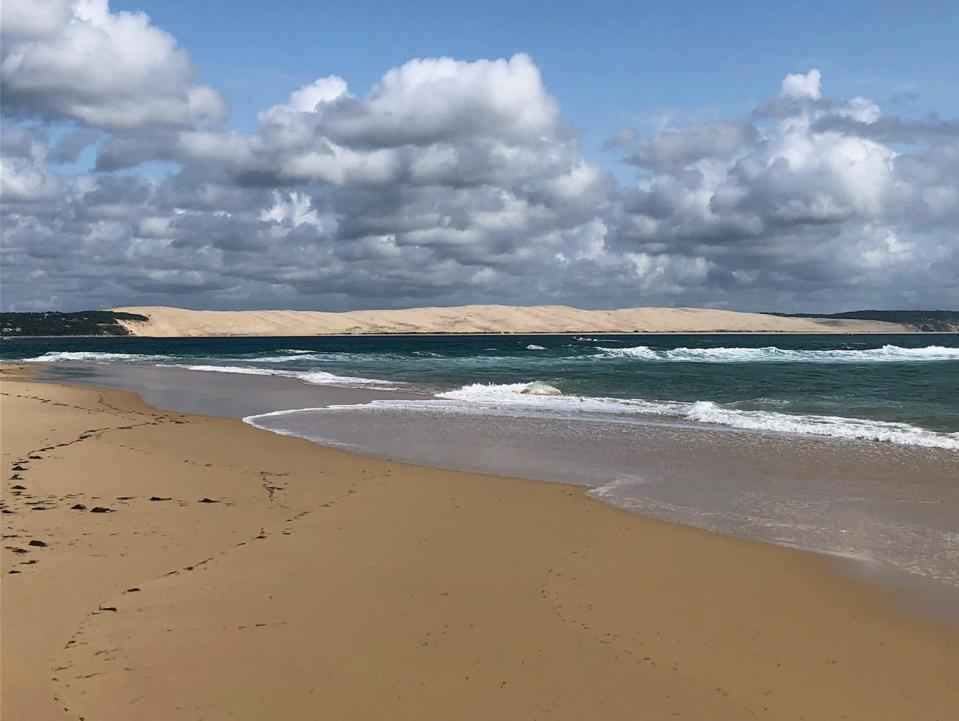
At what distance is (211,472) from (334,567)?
5.21m

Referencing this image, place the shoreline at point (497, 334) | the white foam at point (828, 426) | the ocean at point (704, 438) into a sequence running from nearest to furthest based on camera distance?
the ocean at point (704, 438) < the white foam at point (828, 426) < the shoreline at point (497, 334)

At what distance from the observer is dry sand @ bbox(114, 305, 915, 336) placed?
157500 mm

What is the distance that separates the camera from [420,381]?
31891mm

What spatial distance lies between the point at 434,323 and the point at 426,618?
170m

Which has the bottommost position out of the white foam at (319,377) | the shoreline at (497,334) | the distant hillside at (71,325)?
the white foam at (319,377)

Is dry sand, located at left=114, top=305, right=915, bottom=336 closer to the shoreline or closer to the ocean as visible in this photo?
the shoreline

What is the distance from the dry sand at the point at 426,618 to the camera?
14.5ft

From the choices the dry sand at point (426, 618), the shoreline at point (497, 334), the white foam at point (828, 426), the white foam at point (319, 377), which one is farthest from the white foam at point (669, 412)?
the shoreline at point (497, 334)

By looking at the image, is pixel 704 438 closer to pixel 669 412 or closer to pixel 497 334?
pixel 669 412

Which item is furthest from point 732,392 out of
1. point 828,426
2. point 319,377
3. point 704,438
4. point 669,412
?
point 319,377

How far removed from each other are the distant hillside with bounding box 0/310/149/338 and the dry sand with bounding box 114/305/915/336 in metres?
2.92

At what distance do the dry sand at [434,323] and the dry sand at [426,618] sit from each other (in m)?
153

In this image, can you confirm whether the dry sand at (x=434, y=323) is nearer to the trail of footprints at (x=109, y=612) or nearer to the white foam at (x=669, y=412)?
the white foam at (x=669, y=412)

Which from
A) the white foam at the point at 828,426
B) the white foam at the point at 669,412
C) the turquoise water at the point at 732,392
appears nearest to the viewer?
the white foam at the point at 828,426
